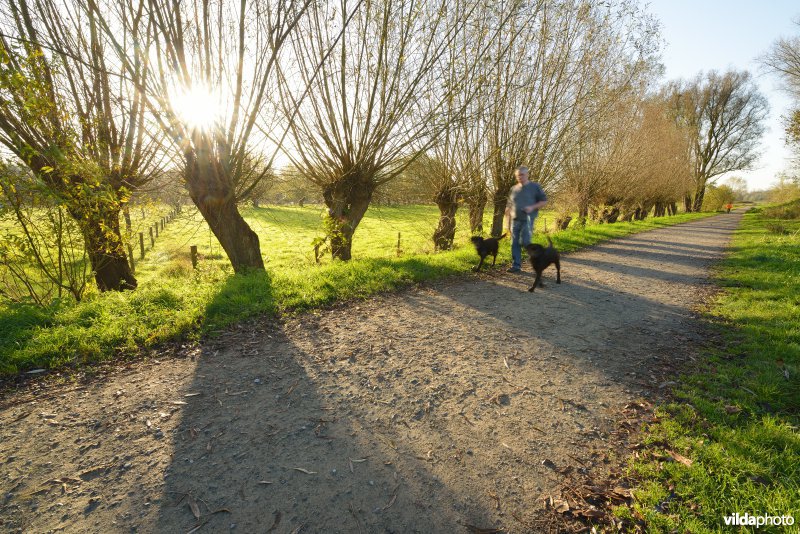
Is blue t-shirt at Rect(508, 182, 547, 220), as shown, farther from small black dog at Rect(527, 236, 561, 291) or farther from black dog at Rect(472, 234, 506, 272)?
small black dog at Rect(527, 236, 561, 291)

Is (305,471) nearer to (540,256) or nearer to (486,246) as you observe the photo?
(540,256)

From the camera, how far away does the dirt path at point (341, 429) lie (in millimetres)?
2154

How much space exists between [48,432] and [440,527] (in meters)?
3.09

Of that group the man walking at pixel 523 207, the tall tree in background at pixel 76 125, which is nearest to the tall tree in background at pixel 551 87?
the man walking at pixel 523 207

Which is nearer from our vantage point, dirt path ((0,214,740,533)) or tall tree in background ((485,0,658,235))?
dirt path ((0,214,740,533))

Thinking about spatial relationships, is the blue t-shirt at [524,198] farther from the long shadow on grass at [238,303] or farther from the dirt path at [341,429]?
the long shadow on grass at [238,303]

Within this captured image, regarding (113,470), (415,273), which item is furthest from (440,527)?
(415,273)

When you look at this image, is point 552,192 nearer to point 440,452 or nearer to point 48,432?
point 440,452

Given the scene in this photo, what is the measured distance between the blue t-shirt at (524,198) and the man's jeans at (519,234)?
0.12 m

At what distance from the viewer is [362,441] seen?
8.94 ft

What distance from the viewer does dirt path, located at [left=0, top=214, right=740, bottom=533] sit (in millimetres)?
2154

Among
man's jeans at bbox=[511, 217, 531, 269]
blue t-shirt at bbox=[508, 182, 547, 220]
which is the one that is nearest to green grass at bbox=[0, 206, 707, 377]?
man's jeans at bbox=[511, 217, 531, 269]

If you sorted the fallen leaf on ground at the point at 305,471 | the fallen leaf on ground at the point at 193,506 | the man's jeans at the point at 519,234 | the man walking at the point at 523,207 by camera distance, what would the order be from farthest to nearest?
1. the man's jeans at the point at 519,234
2. the man walking at the point at 523,207
3. the fallen leaf on ground at the point at 305,471
4. the fallen leaf on ground at the point at 193,506

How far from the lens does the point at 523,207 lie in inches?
288
